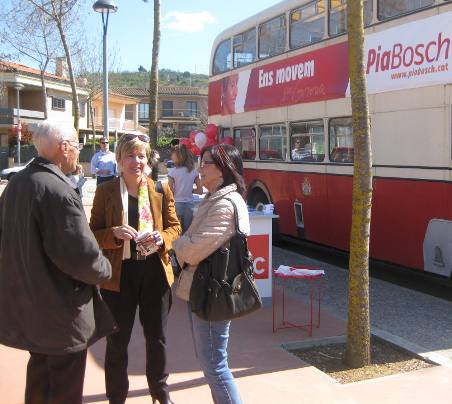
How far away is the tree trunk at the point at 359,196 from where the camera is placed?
4.66 meters

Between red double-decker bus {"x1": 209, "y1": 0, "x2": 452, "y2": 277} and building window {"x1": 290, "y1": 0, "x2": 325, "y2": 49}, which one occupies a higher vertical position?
building window {"x1": 290, "y1": 0, "x2": 325, "y2": 49}

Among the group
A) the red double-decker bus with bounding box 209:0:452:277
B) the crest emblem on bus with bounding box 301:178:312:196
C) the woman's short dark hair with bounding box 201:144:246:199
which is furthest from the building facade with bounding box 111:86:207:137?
the woman's short dark hair with bounding box 201:144:246:199

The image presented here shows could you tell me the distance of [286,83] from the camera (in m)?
9.99

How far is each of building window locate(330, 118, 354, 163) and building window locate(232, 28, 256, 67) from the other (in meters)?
3.07

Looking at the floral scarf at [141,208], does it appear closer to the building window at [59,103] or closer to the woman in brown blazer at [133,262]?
the woman in brown blazer at [133,262]

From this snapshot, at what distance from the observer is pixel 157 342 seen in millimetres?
3869

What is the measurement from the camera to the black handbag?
10.6 feet

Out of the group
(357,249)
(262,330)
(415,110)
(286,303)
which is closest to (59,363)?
(357,249)

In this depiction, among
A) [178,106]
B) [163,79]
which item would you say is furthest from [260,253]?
[163,79]

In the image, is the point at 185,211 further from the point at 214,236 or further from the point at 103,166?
the point at 103,166

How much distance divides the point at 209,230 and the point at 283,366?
6.79 feet

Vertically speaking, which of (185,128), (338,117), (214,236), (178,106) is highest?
(178,106)

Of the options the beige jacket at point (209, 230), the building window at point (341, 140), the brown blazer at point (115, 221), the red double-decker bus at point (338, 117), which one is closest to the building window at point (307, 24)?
the red double-decker bus at point (338, 117)

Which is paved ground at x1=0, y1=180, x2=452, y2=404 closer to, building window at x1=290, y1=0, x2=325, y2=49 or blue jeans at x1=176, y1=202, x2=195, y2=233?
blue jeans at x1=176, y1=202, x2=195, y2=233
